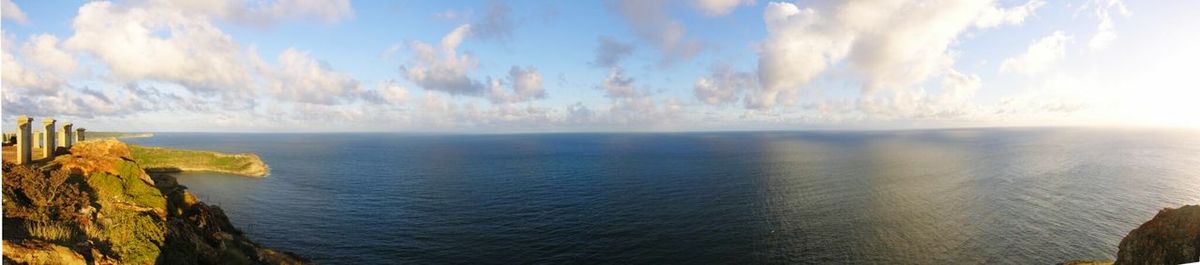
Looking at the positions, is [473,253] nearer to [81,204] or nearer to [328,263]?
[328,263]

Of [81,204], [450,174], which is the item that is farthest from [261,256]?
[450,174]

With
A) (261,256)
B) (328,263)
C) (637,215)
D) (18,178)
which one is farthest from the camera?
(637,215)

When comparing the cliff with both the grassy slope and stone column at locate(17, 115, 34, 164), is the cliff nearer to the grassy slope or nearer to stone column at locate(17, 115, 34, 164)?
stone column at locate(17, 115, 34, 164)

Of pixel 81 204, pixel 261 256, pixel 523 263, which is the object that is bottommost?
pixel 523 263

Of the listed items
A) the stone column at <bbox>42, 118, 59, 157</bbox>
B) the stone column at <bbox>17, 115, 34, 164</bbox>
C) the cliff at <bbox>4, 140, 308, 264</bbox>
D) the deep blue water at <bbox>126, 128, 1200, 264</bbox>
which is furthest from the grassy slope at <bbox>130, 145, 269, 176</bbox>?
the cliff at <bbox>4, 140, 308, 264</bbox>

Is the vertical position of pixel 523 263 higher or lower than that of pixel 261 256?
lower

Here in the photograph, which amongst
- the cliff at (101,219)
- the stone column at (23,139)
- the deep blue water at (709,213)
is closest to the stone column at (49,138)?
the stone column at (23,139)
